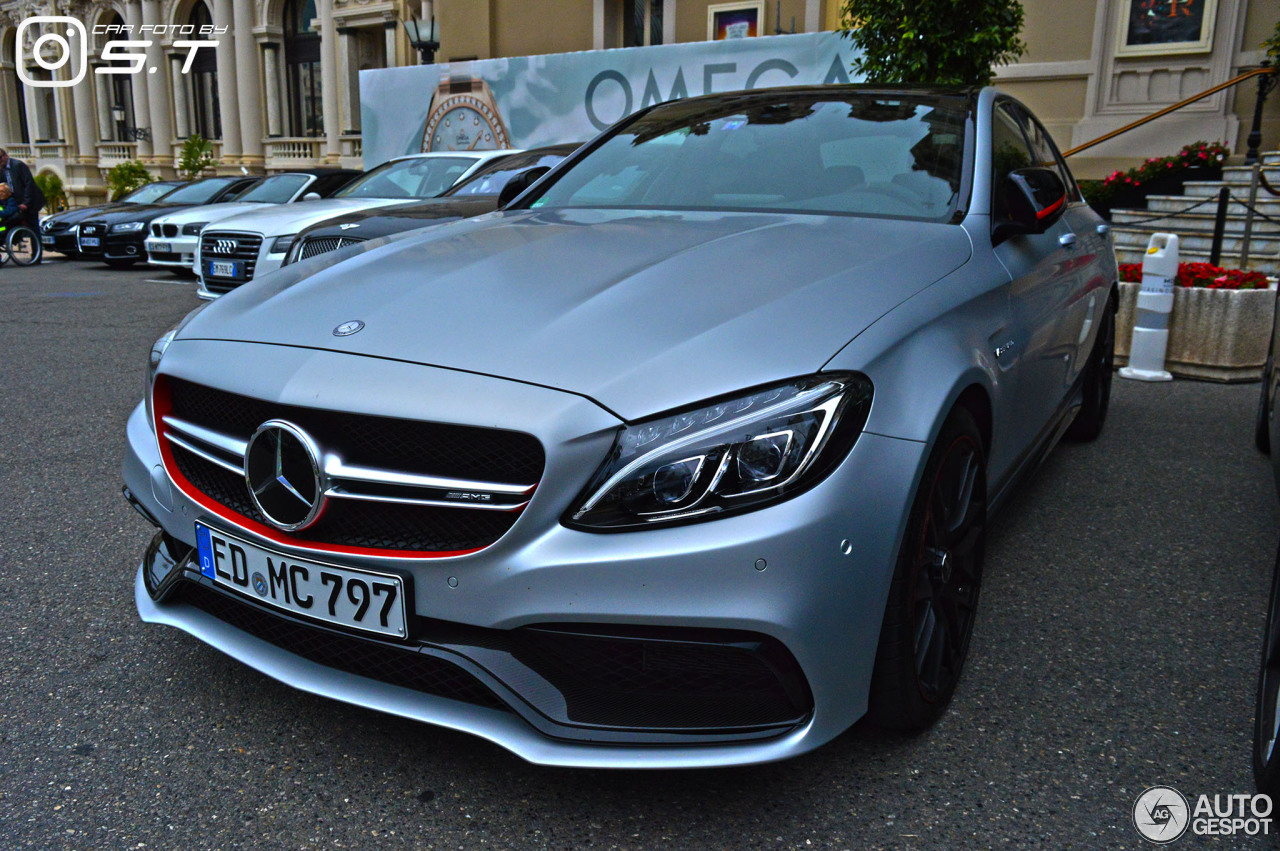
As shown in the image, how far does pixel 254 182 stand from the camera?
13680 millimetres

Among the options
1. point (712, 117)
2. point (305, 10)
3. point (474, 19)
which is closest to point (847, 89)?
point (712, 117)

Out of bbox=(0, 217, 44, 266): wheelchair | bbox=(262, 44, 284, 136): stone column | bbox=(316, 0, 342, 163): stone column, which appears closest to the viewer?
bbox=(0, 217, 44, 266): wheelchair

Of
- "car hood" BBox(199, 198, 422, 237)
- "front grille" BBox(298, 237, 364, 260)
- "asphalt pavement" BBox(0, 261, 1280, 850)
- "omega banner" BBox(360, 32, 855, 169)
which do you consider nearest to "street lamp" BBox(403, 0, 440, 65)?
"omega banner" BBox(360, 32, 855, 169)

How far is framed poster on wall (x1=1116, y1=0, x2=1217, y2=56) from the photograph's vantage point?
Result: 39.4 feet

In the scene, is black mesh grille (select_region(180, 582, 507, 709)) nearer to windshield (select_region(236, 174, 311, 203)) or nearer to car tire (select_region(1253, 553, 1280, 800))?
car tire (select_region(1253, 553, 1280, 800))

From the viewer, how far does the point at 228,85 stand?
29688 millimetres

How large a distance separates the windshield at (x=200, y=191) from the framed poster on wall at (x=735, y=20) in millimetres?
8155

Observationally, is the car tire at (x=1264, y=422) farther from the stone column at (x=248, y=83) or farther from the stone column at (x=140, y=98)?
the stone column at (x=140, y=98)

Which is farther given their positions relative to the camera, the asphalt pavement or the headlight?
the asphalt pavement

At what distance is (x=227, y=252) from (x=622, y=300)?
713 centimetres

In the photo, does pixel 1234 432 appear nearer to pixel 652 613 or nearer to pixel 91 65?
pixel 652 613

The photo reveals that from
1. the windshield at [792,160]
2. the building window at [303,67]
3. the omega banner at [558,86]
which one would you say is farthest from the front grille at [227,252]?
the building window at [303,67]

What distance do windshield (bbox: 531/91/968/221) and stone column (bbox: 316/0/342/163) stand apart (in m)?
25.1

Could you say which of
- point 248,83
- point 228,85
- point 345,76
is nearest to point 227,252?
point 345,76
